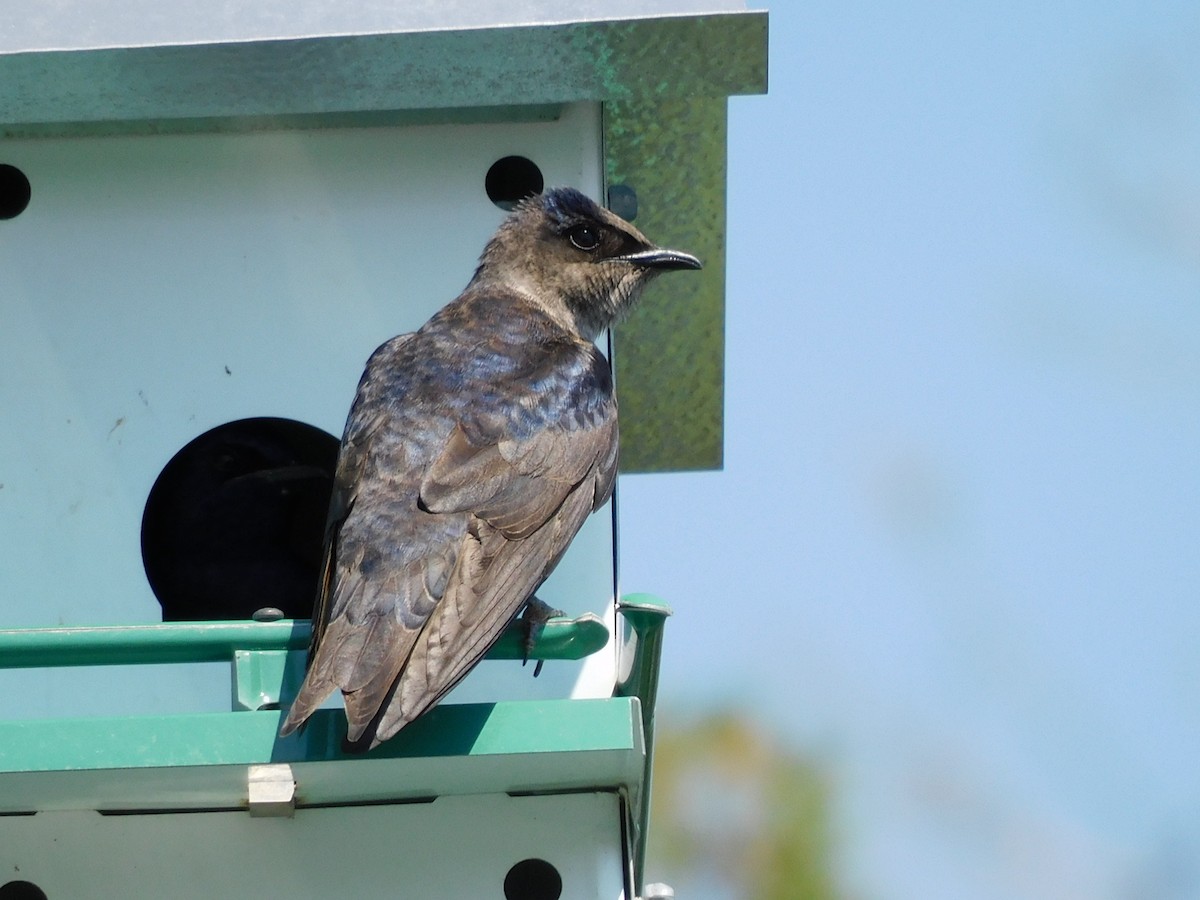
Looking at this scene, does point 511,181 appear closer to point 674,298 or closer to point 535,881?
point 674,298

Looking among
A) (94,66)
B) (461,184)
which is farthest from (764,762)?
(94,66)

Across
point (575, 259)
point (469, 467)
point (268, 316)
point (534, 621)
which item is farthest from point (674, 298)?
point (534, 621)

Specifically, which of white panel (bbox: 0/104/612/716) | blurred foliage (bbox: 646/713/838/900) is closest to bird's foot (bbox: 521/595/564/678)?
white panel (bbox: 0/104/612/716)

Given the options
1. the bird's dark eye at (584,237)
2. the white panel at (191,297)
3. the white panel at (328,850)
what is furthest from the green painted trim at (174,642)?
the bird's dark eye at (584,237)

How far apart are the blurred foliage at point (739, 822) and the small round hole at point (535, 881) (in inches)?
97.7

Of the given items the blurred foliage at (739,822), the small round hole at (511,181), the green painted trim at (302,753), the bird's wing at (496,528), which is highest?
the small round hole at (511,181)

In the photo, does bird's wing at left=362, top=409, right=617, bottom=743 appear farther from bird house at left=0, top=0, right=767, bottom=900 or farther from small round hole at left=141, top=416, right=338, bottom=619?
small round hole at left=141, top=416, right=338, bottom=619

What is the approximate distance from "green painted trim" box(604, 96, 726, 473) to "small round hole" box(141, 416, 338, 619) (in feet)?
2.08

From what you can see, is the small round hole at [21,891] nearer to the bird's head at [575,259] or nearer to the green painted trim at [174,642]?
the green painted trim at [174,642]

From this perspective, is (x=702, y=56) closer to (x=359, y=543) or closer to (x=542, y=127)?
(x=542, y=127)

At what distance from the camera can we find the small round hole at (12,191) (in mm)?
3623

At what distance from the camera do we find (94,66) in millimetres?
3369

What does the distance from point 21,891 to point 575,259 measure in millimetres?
1508

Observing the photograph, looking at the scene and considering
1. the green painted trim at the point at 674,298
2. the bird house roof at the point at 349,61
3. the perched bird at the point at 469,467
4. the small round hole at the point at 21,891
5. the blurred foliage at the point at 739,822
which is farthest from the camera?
the blurred foliage at the point at 739,822
